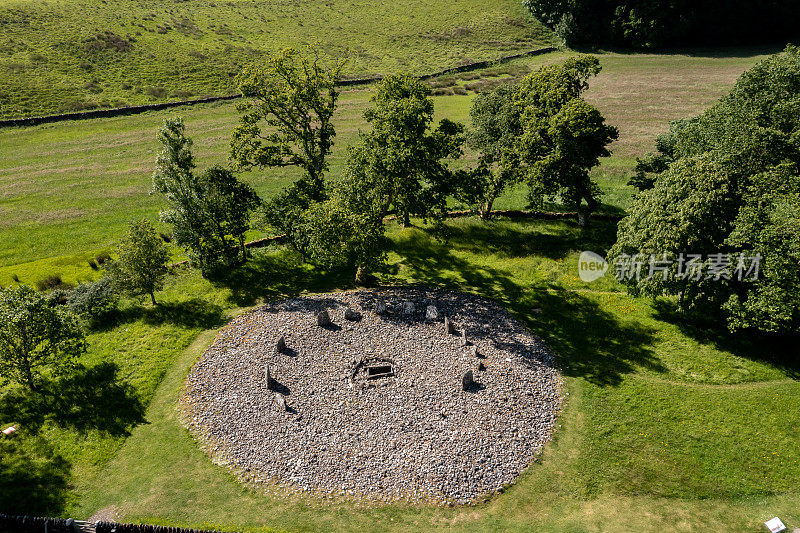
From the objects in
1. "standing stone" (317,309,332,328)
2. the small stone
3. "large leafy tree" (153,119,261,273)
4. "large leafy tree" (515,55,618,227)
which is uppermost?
"large leafy tree" (515,55,618,227)

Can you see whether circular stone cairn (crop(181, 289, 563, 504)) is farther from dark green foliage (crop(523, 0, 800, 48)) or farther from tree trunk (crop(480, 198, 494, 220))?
dark green foliage (crop(523, 0, 800, 48))

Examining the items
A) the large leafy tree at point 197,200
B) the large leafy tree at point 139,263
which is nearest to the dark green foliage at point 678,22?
the large leafy tree at point 197,200

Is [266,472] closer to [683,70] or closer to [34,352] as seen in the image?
[34,352]

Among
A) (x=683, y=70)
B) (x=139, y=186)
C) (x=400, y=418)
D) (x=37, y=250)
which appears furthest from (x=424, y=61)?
(x=400, y=418)

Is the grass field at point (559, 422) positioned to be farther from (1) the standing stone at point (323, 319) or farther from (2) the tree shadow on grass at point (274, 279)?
(1) the standing stone at point (323, 319)

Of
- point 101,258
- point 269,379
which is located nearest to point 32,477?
point 269,379


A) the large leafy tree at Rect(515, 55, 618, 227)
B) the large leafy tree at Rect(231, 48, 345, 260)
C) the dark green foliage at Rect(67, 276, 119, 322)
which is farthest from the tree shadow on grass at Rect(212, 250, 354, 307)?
the large leafy tree at Rect(515, 55, 618, 227)

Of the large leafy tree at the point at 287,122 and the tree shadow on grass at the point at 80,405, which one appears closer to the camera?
the tree shadow on grass at the point at 80,405
